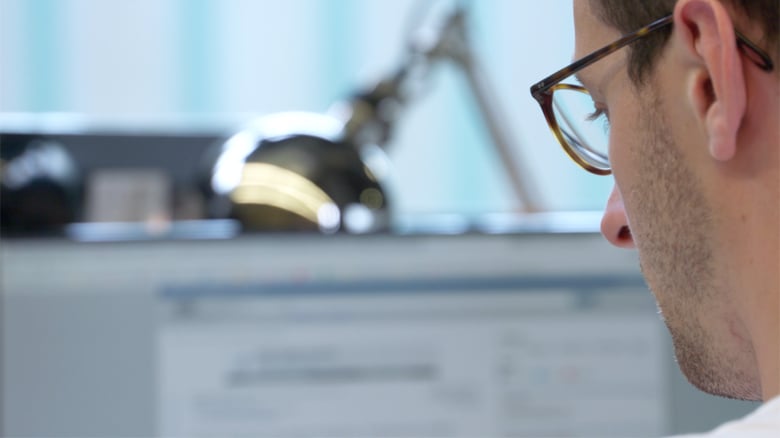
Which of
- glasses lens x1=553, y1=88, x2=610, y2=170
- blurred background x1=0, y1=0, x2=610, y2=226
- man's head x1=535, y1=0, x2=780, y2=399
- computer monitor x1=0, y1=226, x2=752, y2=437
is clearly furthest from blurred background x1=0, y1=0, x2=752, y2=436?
blurred background x1=0, y1=0, x2=610, y2=226

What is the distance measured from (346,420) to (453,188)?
74.2 inches

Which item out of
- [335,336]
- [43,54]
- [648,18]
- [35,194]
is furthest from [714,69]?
[43,54]

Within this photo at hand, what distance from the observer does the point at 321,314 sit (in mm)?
785

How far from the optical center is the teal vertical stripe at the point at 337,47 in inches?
100

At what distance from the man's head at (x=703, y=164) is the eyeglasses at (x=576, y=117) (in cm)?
1

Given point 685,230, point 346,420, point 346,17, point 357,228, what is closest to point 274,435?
point 346,420

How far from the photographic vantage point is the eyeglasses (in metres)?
0.46

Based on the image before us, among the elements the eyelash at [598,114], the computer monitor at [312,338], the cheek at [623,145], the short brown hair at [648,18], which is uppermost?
the short brown hair at [648,18]

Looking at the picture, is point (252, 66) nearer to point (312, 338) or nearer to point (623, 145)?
point (312, 338)

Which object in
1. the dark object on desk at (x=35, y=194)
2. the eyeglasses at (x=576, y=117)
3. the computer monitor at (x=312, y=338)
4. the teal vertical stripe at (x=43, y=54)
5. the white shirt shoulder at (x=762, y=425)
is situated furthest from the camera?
the teal vertical stripe at (x=43, y=54)

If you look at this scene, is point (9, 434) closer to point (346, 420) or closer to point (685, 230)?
point (346, 420)

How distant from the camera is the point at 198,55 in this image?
8.26 ft

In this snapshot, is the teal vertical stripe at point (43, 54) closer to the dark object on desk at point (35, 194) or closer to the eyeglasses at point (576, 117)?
the dark object on desk at point (35, 194)

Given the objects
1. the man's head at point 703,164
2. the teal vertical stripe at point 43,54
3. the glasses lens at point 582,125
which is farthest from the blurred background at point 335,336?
the teal vertical stripe at point 43,54
